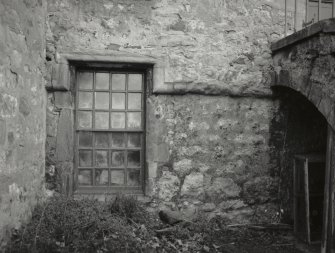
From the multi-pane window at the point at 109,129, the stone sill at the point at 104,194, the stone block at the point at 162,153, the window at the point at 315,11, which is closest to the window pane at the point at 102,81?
the multi-pane window at the point at 109,129

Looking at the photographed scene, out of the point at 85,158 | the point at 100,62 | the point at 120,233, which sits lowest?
the point at 120,233

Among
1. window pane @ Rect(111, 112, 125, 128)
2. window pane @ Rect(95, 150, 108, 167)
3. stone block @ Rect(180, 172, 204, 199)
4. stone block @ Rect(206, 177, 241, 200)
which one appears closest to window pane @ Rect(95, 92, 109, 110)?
window pane @ Rect(111, 112, 125, 128)

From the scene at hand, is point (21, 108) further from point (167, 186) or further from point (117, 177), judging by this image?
point (167, 186)

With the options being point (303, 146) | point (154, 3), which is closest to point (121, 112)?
point (154, 3)

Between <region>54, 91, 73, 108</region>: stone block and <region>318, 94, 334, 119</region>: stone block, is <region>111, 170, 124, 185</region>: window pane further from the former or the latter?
<region>318, 94, 334, 119</region>: stone block

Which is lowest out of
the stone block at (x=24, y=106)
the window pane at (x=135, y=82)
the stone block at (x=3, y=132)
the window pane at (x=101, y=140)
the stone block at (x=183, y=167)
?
the stone block at (x=183, y=167)

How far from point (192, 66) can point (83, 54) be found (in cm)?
148

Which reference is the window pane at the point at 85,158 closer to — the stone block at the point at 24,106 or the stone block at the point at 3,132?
the stone block at the point at 24,106

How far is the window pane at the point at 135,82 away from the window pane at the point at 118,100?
170 mm

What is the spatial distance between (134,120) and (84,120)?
697mm

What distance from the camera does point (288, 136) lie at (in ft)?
16.6

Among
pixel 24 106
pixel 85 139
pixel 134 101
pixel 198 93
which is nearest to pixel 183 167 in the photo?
pixel 198 93

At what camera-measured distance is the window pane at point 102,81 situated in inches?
192

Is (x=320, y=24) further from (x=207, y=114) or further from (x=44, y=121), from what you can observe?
(x=44, y=121)
